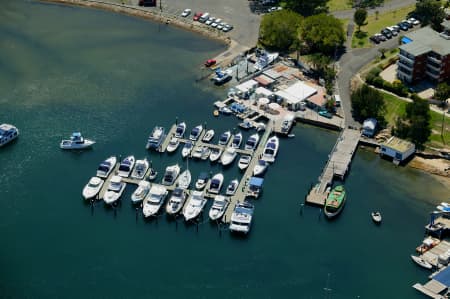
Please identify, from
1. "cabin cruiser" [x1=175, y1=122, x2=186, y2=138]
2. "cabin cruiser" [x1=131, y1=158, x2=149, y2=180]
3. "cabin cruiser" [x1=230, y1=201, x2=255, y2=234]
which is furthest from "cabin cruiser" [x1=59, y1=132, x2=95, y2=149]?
"cabin cruiser" [x1=230, y1=201, x2=255, y2=234]

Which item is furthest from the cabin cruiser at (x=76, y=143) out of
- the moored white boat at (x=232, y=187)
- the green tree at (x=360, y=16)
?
the green tree at (x=360, y=16)

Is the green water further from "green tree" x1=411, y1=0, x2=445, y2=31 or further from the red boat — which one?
"green tree" x1=411, y1=0, x2=445, y2=31

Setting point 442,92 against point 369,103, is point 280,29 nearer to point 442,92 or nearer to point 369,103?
point 369,103

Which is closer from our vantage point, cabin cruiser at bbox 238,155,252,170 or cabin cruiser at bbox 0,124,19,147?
cabin cruiser at bbox 238,155,252,170

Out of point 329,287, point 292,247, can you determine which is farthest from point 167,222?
point 329,287

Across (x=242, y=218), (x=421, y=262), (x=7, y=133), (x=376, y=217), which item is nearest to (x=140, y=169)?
(x=242, y=218)

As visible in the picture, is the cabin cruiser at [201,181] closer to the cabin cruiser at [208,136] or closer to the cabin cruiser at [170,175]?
the cabin cruiser at [170,175]

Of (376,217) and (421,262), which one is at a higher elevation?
(421,262)
